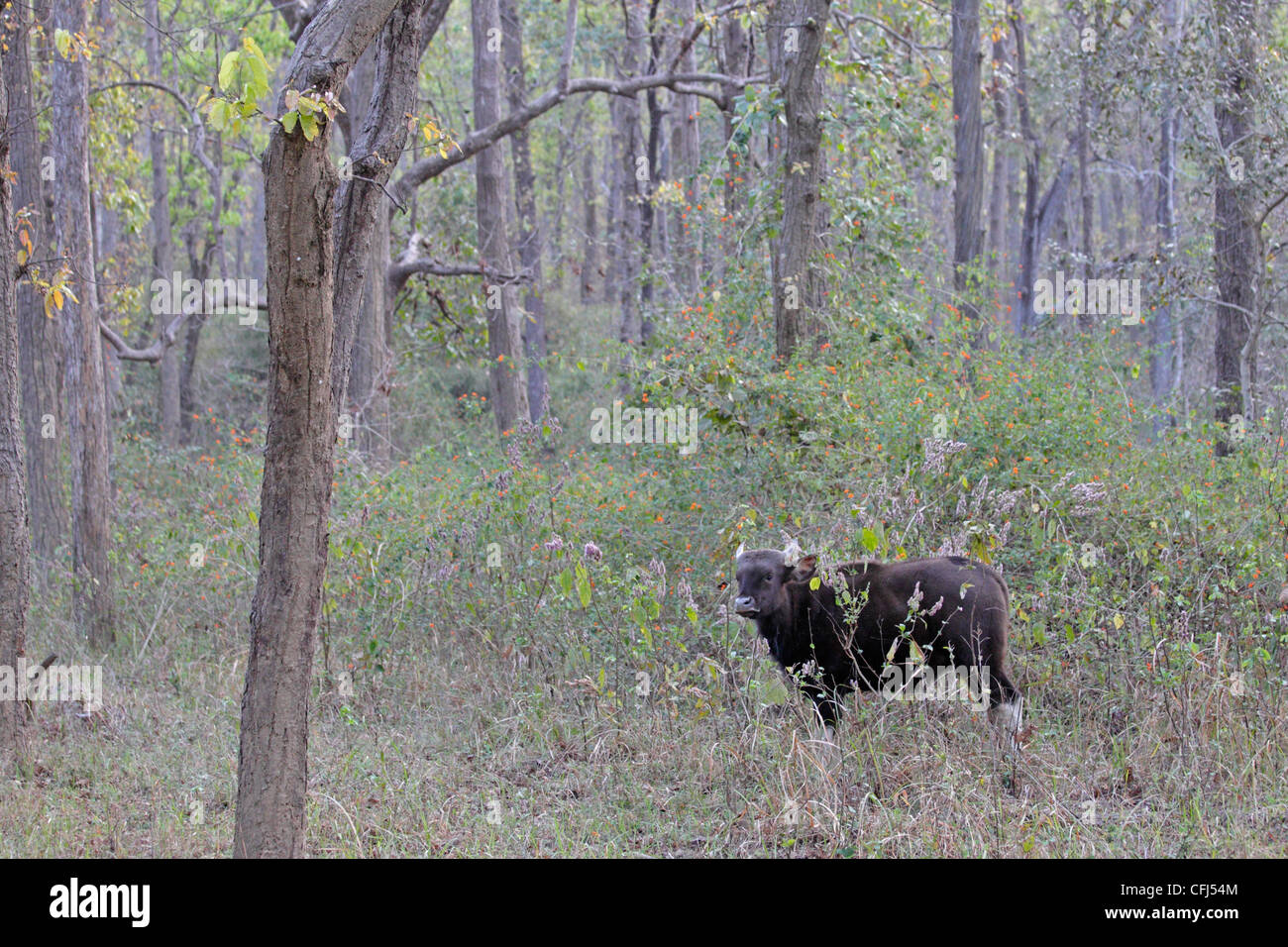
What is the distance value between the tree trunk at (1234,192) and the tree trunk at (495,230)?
9.21 meters

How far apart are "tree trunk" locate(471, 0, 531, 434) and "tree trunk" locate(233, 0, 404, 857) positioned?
1157cm

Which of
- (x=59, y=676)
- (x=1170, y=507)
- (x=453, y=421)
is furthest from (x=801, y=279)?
(x=453, y=421)

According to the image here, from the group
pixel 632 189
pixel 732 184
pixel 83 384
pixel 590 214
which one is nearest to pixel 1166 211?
pixel 632 189

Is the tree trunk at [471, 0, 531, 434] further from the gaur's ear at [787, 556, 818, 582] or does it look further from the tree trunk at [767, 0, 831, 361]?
the gaur's ear at [787, 556, 818, 582]

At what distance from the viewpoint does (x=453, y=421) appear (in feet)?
67.7

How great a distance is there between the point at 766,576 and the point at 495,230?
11299 millimetres

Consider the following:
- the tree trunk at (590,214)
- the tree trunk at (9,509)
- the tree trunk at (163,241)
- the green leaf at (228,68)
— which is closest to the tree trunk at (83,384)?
the tree trunk at (9,509)

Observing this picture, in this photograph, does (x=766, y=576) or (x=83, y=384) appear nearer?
(x=766, y=576)

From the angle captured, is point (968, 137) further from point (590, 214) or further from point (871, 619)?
point (590, 214)

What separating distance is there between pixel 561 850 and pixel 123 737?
155 inches

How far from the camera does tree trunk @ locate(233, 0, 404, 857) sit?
4660mm

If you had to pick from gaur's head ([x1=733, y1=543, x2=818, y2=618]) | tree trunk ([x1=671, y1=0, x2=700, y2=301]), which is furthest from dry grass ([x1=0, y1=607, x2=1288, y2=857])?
tree trunk ([x1=671, y1=0, x2=700, y2=301])

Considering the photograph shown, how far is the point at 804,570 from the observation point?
7.46 metres

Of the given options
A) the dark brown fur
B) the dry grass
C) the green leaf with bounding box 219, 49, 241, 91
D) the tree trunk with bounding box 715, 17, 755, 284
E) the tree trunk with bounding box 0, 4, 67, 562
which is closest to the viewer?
the green leaf with bounding box 219, 49, 241, 91
